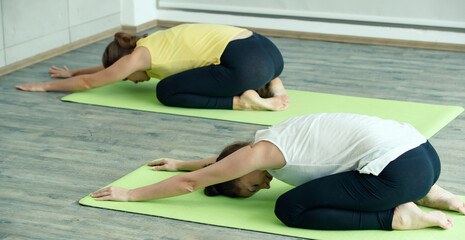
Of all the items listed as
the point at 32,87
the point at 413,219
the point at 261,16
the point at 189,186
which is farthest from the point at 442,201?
the point at 261,16

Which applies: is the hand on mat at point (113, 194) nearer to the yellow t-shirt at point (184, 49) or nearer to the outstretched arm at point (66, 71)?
the yellow t-shirt at point (184, 49)

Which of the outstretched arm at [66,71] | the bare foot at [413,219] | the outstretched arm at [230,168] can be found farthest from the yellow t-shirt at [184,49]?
the bare foot at [413,219]

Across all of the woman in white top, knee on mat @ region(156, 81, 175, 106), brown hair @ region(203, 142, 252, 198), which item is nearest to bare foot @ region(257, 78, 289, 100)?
knee on mat @ region(156, 81, 175, 106)

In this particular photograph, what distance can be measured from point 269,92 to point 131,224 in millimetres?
1727

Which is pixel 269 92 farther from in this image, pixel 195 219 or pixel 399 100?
pixel 195 219

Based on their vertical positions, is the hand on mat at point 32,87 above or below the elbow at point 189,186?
below

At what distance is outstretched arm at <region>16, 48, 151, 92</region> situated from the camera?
3514 millimetres

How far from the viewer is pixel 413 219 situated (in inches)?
87.8

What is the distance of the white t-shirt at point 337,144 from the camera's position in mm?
2162

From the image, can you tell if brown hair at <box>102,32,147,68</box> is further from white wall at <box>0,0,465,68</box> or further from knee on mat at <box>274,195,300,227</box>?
knee on mat at <box>274,195,300,227</box>

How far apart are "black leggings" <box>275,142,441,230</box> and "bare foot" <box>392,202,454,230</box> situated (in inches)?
0.9

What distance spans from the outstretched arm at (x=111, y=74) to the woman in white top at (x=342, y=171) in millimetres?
1338

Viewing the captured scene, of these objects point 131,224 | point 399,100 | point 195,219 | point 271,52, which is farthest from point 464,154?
point 131,224

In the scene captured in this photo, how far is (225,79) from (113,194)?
4.21 feet
